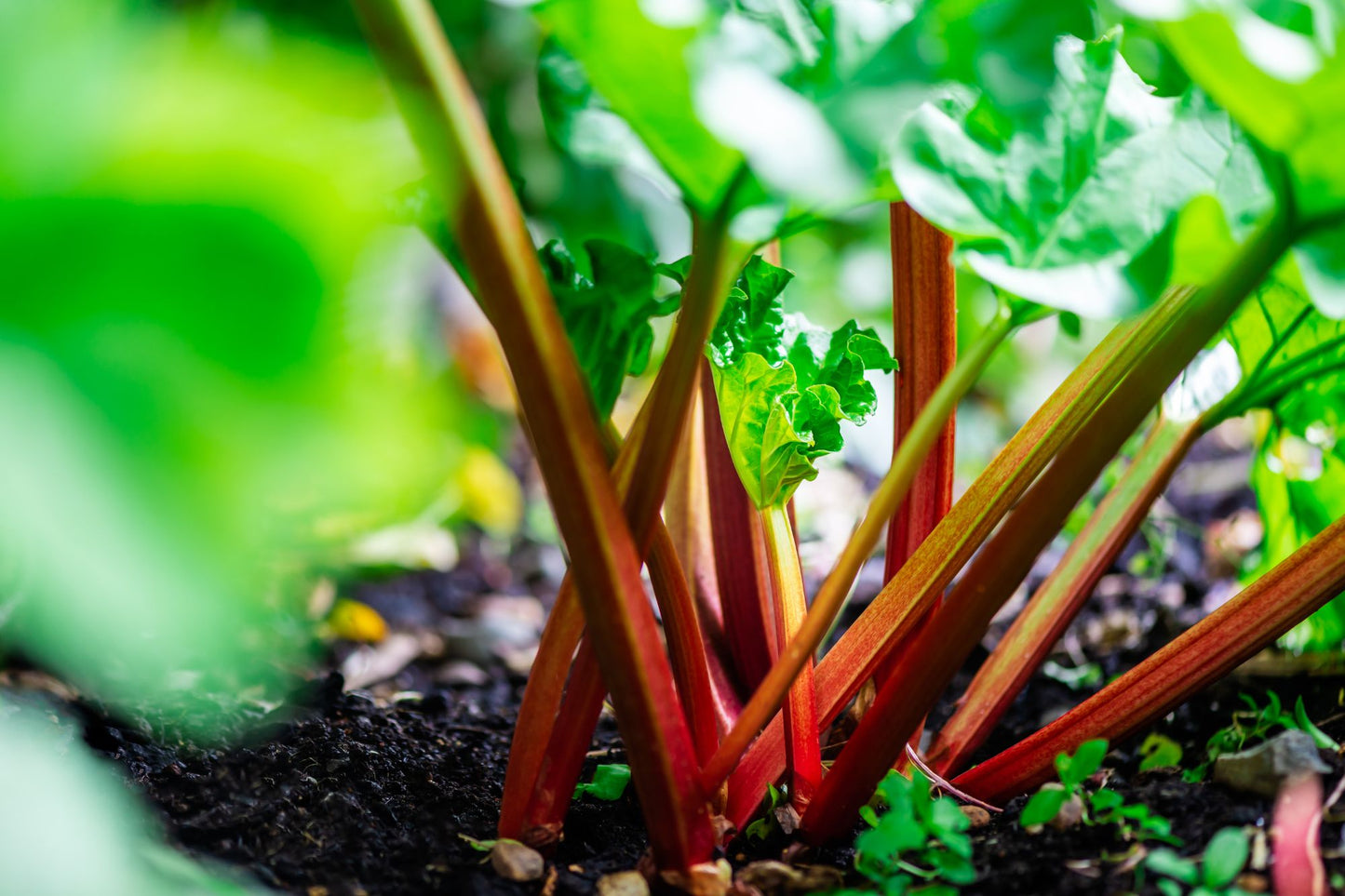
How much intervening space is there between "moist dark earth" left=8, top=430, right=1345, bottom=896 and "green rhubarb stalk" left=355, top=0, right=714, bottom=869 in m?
0.13

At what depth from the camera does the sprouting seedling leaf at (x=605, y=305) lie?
2.34ft

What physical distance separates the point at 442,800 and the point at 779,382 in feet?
1.40

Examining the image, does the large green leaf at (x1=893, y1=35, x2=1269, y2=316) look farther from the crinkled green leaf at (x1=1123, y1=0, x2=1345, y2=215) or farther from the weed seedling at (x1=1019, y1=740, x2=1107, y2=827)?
the weed seedling at (x1=1019, y1=740, x2=1107, y2=827)

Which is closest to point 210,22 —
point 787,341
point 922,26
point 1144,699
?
point 922,26

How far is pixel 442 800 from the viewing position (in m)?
0.80

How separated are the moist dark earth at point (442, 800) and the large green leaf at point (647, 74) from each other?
48 centimetres

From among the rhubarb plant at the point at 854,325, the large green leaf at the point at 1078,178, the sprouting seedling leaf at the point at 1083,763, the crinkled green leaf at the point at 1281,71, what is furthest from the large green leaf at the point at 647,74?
the sprouting seedling leaf at the point at 1083,763

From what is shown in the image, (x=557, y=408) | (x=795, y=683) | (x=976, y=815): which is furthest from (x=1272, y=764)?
(x=557, y=408)

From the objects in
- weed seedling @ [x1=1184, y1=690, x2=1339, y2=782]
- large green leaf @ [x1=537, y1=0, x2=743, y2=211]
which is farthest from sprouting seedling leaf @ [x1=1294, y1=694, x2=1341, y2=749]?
large green leaf @ [x1=537, y1=0, x2=743, y2=211]

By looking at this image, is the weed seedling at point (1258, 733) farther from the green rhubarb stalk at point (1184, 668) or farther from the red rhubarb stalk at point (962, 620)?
the red rhubarb stalk at point (962, 620)

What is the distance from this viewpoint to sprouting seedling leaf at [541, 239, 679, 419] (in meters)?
0.71

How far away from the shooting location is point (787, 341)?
774 millimetres

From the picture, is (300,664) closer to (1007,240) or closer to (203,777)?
(203,777)

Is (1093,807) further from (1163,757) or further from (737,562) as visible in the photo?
(737,562)
